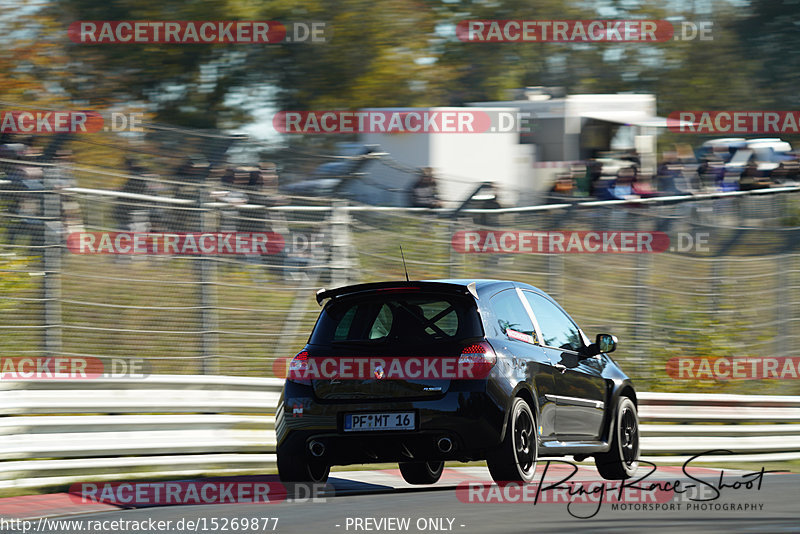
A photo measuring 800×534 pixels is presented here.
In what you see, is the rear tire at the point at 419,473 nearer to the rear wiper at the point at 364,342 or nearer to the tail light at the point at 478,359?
the rear wiper at the point at 364,342

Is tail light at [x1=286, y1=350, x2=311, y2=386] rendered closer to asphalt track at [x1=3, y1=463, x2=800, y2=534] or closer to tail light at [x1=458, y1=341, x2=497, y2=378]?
asphalt track at [x1=3, y1=463, x2=800, y2=534]

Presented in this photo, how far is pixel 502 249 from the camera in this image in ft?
52.2

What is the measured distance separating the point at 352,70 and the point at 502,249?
40.0ft

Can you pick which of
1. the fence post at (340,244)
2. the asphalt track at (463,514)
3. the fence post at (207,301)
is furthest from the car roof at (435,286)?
the fence post at (340,244)

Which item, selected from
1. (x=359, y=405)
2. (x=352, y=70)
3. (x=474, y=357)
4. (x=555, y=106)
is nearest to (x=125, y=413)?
(x=359, y=405)

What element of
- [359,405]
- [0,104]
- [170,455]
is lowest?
[170,455]

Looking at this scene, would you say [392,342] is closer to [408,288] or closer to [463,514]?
[408,288]

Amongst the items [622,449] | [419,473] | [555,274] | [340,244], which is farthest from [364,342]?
[555,274]

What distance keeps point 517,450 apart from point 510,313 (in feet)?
3.59

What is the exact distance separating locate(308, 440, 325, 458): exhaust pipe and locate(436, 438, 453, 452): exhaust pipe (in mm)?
849

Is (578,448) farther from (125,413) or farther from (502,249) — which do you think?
(502,249)

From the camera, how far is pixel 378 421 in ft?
27.4

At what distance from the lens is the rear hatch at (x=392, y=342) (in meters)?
8.36

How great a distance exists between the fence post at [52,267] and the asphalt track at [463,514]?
3.94 metres
